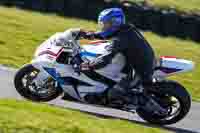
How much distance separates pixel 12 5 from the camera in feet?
92.1

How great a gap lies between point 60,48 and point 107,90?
2.97 feet

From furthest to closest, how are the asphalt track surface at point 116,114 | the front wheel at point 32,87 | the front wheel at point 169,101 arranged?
1. the front wheel at point 32,87
2. the asphalt track surface at point 116,114
3. the front wheel at point 169,101

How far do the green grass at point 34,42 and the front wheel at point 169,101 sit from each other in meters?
2.94

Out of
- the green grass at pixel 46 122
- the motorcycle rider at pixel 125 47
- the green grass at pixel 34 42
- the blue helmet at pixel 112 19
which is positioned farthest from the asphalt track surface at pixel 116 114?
the green grass at pixel 34 42

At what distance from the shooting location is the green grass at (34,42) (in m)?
14.8

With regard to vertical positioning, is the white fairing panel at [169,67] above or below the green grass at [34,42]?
above

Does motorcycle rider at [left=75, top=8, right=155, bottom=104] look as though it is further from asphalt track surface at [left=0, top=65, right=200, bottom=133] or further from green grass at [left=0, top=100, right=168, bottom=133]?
green grass at [left=0, top=100, right=168, bottom=133]

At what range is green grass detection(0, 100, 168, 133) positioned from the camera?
720cm

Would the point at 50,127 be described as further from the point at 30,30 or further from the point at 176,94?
the point at 30,30

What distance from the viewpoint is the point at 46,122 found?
7426 mm

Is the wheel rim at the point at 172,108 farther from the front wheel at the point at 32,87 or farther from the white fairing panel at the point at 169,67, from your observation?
the front wheel at the point at 32,87

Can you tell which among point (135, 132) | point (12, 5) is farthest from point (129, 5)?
point (135, 132)

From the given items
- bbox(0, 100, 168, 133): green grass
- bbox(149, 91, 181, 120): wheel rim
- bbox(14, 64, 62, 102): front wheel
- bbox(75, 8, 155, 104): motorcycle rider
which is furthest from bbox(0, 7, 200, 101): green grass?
bbox(0, 100, 168, 133): green grass

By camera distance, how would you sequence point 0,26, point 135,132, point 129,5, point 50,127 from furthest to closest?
point 129,5
point 0,26
point 135,132
point 50,127
